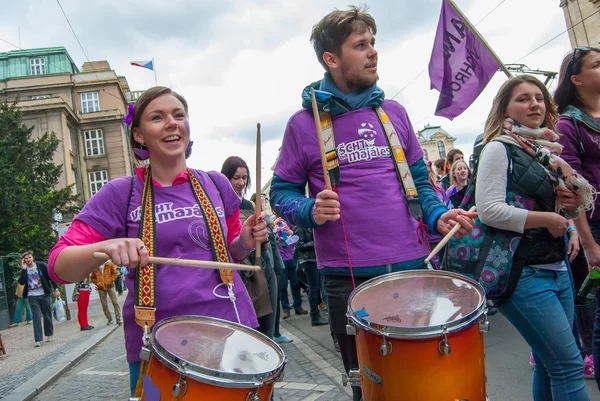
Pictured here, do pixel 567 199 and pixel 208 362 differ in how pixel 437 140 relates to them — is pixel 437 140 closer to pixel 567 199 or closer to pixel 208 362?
pixel 567 199

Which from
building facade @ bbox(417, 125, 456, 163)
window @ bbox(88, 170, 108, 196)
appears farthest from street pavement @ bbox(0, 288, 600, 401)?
building facade @ bbox(417, 125, 456, 163)

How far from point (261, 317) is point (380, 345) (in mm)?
2295

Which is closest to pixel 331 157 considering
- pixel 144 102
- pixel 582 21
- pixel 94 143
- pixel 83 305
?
pixel 144 102

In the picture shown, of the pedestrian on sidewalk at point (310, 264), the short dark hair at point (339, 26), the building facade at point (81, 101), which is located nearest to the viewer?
the short dark hair at point (339, 26)

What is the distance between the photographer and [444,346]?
159 centimetres

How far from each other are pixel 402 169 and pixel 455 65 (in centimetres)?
390

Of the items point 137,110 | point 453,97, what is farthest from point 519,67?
point 137,110

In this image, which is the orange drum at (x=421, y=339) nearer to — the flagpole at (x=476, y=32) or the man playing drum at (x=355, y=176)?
the man playing drum at (x=355, y=176)

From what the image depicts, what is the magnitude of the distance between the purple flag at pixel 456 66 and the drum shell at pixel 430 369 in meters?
4.37

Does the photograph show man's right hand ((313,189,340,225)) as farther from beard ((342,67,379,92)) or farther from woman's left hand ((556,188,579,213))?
woman's left hand ((556,188,579,213))

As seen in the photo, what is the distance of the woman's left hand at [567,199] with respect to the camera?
2.32 meters

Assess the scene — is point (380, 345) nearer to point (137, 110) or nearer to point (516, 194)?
point (516, 194)

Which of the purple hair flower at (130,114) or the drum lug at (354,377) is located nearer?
the drum lug at (354,377)

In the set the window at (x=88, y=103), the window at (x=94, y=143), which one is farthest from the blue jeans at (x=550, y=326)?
the window at (x=88, y=103)
